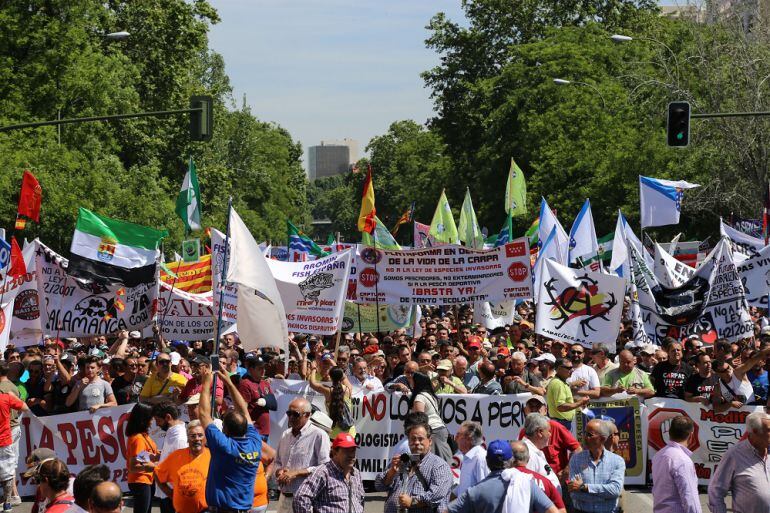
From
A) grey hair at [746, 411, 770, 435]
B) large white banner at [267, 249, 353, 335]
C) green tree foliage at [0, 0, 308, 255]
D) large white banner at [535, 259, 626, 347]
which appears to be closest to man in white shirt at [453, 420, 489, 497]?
grey hair at [746, 411, 770, 435]

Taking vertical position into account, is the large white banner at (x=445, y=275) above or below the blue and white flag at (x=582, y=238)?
below

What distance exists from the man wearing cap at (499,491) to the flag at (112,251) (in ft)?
35.9

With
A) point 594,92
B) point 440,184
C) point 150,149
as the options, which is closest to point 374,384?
point 150,149

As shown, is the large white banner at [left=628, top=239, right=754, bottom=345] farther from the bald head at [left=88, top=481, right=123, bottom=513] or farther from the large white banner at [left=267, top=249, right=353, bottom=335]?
the bald head at [left=88, top=481, right=123, bottom=513]

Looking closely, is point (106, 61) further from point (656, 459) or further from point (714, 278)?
point (656, 459)

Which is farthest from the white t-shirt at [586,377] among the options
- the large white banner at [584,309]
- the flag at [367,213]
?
the flag at [367,213]

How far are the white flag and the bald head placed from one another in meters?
4.95

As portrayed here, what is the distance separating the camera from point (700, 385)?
557 inches

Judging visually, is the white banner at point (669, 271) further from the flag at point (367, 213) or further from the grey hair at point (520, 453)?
the grey hair at point (520, 453)

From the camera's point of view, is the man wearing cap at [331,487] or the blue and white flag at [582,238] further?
the blue and white flag at [582,238]

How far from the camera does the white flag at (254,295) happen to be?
1170 cm

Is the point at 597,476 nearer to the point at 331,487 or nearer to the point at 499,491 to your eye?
the point at 499,491

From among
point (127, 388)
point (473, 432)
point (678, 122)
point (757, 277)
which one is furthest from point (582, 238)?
point (473, 432)

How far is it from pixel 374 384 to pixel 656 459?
6225 mm
